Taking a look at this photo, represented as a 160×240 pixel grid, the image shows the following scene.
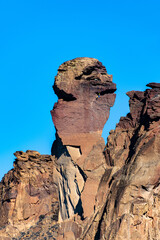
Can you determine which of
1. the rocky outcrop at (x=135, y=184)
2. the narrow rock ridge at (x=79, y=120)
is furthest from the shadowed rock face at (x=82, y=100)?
the rocky outcrop at (x=135, y=184)

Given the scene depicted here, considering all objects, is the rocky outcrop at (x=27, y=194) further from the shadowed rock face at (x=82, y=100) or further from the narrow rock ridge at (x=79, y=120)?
the shadowed rock face at (x=82, y=100)

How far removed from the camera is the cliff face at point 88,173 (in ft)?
141

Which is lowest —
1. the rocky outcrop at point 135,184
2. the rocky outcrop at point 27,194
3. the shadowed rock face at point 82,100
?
the rocky outcrop at point 135,184

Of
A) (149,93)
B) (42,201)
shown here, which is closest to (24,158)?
(42,201)

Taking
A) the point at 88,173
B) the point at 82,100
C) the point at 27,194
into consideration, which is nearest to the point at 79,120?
the point at 82,100

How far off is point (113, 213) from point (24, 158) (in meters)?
Result: 15.3

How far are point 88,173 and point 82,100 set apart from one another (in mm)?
6365

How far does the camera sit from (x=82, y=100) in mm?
51312

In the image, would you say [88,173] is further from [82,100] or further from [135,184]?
[135,184]

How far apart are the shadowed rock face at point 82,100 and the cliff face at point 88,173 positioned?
8 cm

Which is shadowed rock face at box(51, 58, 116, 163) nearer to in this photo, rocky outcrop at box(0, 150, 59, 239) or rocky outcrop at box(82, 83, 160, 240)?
rocky outcrop at box(82, 83, 160, 240)

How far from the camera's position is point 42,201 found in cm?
5519

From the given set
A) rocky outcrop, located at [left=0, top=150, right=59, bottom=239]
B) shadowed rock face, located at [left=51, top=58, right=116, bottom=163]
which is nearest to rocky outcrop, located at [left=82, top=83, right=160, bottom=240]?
shadowed rock face, located at [left=51, top=58, right=116, bottom=163]

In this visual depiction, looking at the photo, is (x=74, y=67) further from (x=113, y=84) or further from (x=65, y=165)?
(x=65, y=165)
